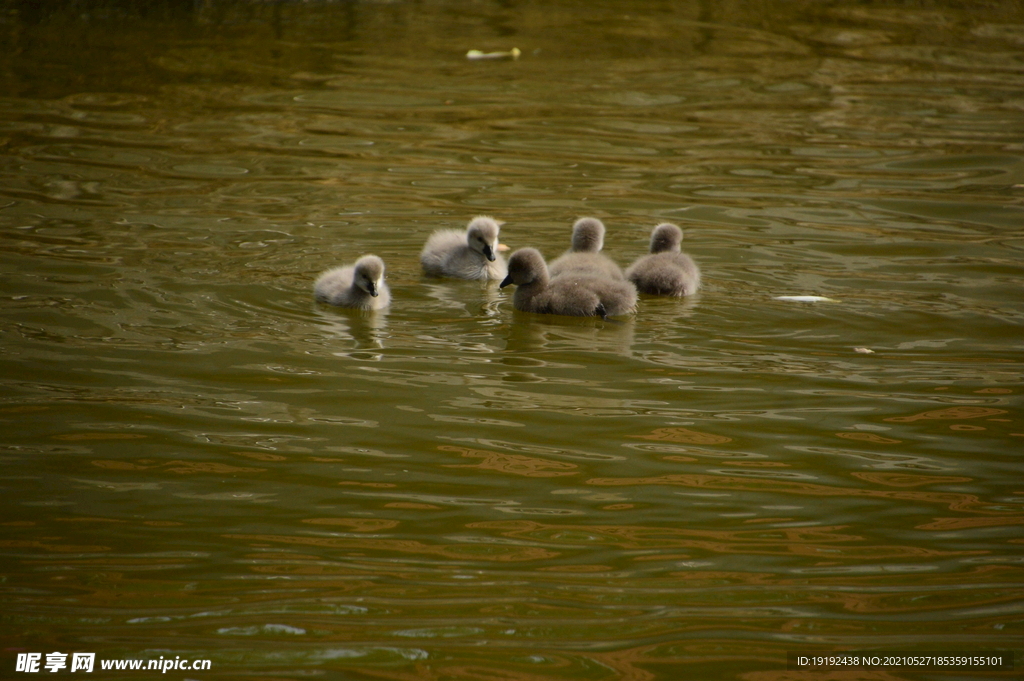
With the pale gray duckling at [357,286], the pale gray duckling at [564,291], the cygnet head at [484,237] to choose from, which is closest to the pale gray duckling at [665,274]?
the pale gray duckling at [564,291]

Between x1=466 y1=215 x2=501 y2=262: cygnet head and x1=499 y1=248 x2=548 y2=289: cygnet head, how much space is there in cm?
46

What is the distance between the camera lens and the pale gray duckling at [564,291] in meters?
6.38

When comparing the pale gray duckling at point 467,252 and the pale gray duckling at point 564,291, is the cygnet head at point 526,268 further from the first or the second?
the pale gray duckling at point 467,252

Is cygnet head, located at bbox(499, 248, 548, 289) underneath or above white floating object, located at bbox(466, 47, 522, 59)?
underneath

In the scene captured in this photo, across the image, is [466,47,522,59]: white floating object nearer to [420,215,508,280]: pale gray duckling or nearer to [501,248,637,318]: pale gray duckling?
[420,215,508,280]: pale gray duckling

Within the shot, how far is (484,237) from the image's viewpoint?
6945mm

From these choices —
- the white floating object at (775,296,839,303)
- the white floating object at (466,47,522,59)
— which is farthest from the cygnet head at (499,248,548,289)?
the white floating object at (466,47,522,59)

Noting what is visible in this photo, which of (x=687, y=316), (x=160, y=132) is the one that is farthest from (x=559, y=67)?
(x=687, y=316)

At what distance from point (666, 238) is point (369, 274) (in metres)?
2.02

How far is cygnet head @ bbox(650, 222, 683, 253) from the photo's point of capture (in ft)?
23.5

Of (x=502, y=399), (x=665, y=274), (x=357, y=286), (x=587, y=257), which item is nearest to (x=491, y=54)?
(x=587, y=257)

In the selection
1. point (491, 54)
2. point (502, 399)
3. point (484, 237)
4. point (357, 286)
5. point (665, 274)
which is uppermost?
point (491, 54)

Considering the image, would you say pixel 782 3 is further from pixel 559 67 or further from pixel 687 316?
pixel 687 316

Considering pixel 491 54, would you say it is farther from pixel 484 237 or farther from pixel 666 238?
pixel 484 237
